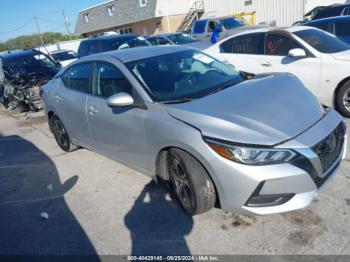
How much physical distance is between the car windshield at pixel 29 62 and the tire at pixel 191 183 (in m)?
8.84

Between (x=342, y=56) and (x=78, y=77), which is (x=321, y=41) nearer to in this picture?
(x=342, y=56)

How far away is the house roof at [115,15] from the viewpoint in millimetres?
35094

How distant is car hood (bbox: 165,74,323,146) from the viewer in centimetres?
276

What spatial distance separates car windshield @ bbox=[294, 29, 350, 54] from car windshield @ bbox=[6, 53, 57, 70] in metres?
7.88

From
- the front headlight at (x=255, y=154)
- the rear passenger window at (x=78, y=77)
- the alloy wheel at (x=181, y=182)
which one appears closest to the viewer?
the front headlight at (x=255, y=154)

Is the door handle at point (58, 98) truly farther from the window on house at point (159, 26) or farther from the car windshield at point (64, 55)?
the window on house at point (159, 26)

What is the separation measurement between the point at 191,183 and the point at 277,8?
24.7m

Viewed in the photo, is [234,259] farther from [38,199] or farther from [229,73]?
[38,199]

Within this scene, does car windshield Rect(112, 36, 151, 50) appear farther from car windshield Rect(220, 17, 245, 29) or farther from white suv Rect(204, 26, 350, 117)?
car windshield Rect(220, 17, 245, 29)

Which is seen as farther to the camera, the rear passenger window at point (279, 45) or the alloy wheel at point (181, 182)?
the rear passenger window at point (279, 45)

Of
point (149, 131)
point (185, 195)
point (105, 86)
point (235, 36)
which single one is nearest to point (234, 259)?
point (185, 195)

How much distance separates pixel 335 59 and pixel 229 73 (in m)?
2.40

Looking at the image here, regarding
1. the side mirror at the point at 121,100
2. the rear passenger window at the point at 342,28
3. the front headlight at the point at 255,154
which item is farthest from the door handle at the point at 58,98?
the rear passenger window at the point at 342,28

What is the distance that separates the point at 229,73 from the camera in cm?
410
